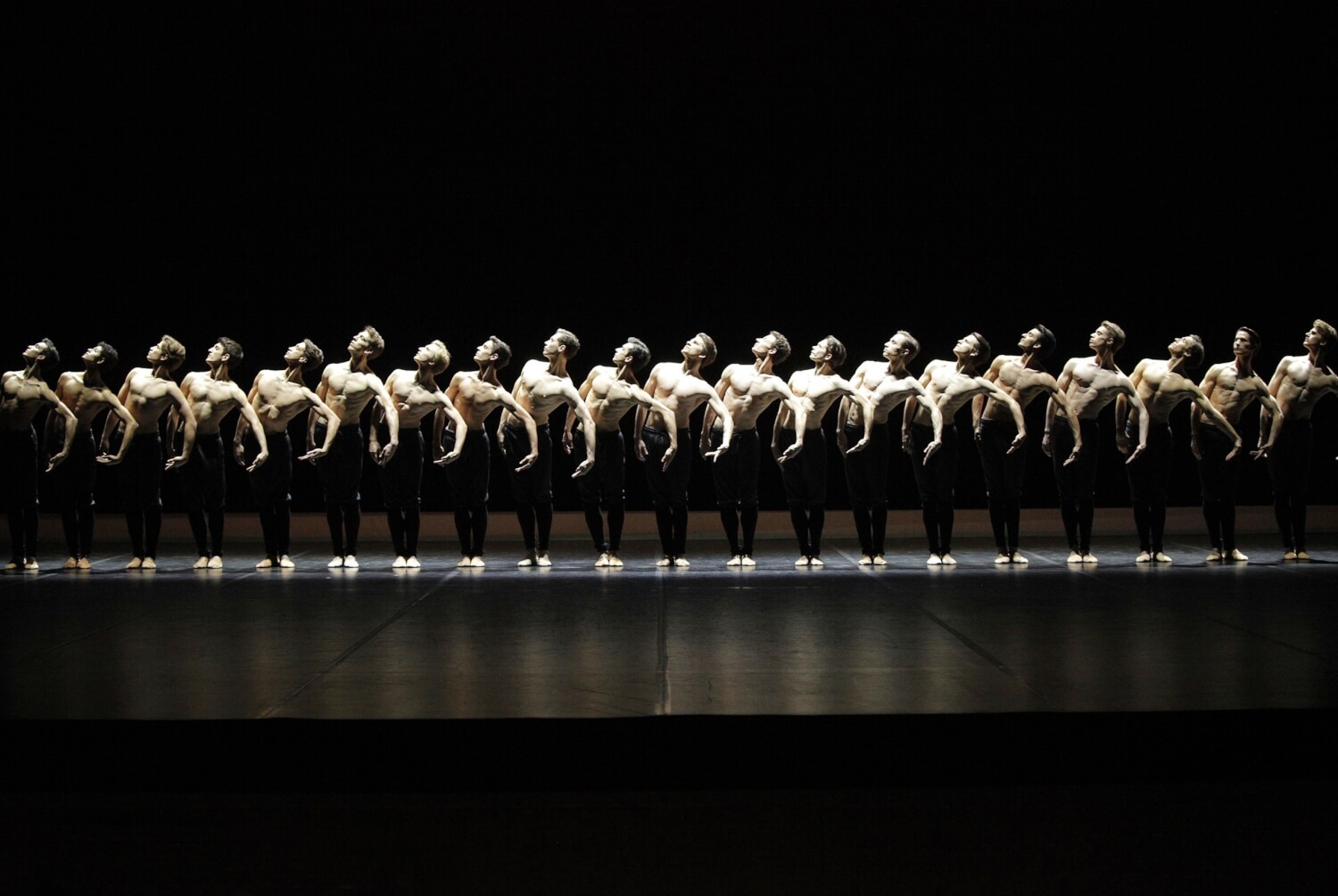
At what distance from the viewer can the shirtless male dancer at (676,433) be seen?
9430 mm

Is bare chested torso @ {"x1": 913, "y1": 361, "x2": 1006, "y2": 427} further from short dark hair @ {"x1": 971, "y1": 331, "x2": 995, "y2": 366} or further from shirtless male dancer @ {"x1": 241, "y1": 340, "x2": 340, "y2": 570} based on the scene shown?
shirtless male dancer @ {"x1": 241, "y1": 340, "x2": 340, "y2": 570}

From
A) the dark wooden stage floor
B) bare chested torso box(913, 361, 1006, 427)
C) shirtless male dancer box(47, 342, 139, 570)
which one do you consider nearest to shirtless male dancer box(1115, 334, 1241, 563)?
bare chested torso box(913, 361, 1006, 427)

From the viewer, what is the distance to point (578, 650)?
20.3ft

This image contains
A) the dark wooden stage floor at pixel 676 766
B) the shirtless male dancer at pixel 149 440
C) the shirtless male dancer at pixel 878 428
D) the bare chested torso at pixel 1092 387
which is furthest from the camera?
the shirtless male dancer at pixel 149 440

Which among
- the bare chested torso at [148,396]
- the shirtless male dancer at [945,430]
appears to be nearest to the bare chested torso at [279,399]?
the bare chested torso at [148,396]

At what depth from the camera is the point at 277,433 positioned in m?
9.67

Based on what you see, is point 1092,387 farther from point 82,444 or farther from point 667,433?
point 82,444

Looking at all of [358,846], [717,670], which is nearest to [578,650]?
[717,670]

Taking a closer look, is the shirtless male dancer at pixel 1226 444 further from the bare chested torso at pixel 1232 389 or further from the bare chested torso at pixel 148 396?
the bare chested torso at pixel 148 396

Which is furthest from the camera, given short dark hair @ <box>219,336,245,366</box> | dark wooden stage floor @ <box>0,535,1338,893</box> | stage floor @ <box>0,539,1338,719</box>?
short dark hair @ <box>219,336,245,366</box>

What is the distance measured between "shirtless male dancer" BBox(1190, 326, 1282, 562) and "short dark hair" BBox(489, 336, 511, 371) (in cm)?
507

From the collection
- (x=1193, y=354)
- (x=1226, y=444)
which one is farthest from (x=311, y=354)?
(x=1226, y=444)

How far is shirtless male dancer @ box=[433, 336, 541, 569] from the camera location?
31.2 feet

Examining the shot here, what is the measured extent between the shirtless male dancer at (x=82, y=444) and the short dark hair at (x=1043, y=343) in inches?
265
